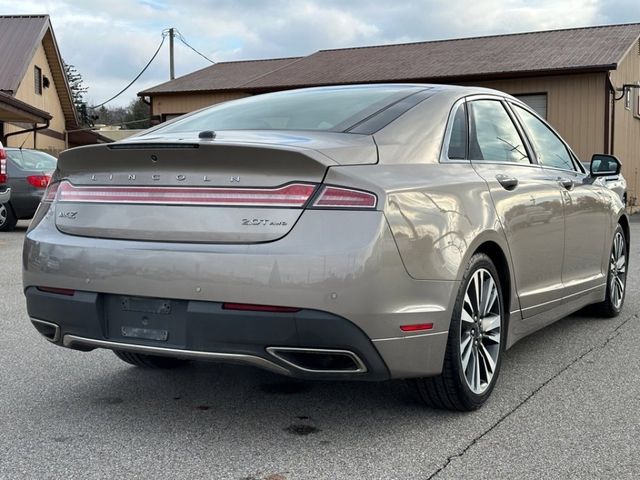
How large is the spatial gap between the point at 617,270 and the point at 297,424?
3438 mm

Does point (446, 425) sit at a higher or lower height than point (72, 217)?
lower

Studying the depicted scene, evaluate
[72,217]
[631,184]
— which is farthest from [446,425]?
[631,184]

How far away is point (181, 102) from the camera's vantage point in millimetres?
29328

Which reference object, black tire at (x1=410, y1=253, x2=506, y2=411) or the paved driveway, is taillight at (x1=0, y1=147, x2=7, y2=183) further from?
black tire at (x1=410, y1=253, x2=506, y2=411)

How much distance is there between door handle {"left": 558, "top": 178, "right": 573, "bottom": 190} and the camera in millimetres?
4656

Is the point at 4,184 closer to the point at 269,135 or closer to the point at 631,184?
the point at 269,135

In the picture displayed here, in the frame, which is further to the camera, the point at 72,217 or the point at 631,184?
the point at 631,184

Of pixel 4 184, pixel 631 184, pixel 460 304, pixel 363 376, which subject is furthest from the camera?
pixel 631 184

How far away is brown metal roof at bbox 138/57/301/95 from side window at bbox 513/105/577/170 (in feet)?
74.3

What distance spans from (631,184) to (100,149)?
22295mm

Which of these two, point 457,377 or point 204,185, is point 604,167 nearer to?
point 457,377

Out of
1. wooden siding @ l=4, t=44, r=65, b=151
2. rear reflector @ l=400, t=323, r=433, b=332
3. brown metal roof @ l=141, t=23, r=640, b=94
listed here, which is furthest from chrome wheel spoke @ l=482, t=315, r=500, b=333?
wooden siding @ l=4, t=44, r=65, b=151

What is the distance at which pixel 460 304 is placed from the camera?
335cm

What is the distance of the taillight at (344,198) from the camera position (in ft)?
9.72
